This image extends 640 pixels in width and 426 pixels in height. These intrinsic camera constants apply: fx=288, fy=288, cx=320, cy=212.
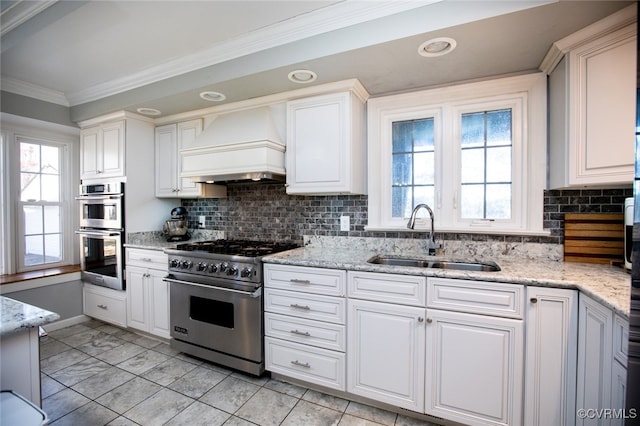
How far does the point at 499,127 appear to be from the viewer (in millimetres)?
2115

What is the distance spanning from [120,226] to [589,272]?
148 inches

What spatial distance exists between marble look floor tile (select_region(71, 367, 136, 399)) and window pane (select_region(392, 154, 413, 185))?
2.59m

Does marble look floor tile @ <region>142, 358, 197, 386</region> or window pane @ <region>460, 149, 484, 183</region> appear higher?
window pane @ <region>460, 149, 484, 183</region>

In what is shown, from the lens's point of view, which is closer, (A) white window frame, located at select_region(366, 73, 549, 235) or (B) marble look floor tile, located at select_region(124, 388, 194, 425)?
(B) marble look floor tile, located at select_region(124, 388, 194, 425)

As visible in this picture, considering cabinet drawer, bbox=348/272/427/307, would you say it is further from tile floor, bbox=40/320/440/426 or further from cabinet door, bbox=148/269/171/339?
cabinet door, bbox=148/269/171/339

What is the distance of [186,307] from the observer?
2.42 meters

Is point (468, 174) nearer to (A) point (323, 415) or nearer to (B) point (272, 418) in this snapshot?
(A) point (323, 415)

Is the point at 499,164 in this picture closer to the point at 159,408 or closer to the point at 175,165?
the point at 159,408

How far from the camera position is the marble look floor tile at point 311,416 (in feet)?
5.69

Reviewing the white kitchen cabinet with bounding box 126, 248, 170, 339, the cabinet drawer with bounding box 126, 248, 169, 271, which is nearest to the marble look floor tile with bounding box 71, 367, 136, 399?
the white kitchen cabinet with bounding box 126, 248, 170, 339

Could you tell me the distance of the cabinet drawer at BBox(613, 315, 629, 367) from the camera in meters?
1.09

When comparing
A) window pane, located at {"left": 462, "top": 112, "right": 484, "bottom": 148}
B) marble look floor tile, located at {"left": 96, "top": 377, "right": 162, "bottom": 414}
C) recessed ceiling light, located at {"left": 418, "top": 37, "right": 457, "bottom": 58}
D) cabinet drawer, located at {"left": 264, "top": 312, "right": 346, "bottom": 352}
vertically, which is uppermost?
recessed ceiling light, located at {"left": 418, "top": 37, "right": 457, "bottom": 58}

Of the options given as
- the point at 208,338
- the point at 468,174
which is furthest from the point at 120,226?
the point at 468,174

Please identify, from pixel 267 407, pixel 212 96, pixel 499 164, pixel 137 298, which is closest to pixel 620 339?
pixel 499 164
